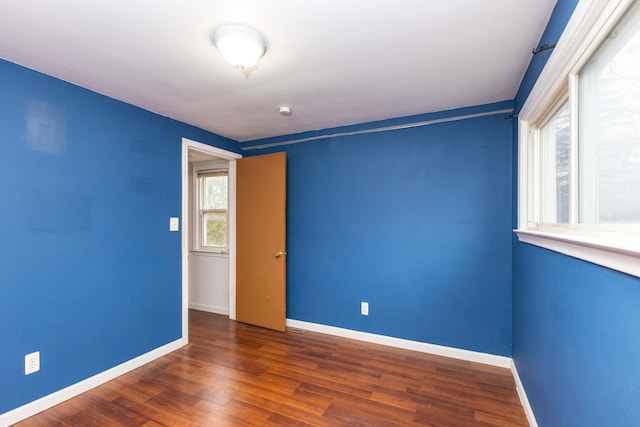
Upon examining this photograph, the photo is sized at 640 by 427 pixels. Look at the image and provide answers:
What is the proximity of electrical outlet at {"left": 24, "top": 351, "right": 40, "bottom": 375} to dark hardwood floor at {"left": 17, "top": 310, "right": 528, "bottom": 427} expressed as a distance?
0.98 ft

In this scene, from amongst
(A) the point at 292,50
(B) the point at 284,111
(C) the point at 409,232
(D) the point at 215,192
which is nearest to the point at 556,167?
(C) the point at 409,232

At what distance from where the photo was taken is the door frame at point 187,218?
121 inches

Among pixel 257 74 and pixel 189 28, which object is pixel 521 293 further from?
pixel 189 28

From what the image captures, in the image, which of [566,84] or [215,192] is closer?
[566,84]

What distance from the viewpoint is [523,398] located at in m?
2.04

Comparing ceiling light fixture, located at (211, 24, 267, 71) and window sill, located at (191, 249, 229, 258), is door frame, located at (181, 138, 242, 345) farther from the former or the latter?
ceiling light fixture, located at (211, 24, 267, 71)

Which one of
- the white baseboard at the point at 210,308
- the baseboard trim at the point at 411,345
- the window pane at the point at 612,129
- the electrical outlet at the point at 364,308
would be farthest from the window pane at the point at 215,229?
the window pane at the point at 612,129

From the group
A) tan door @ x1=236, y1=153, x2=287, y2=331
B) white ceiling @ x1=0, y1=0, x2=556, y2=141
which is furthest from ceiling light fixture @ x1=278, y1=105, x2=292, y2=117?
tan door @ x1=236, y1=153, x2=287, y2=331

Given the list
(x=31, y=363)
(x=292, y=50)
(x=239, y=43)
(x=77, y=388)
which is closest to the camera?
(x=239, y=43)

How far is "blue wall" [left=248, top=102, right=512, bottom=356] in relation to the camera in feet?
8.57

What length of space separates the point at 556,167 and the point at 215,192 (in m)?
3.95

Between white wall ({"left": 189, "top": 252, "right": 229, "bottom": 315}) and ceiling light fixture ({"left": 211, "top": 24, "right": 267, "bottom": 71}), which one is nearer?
ceiling light fixture ({"left": 211, "top": 24, "right": 267, "bottom": 71})

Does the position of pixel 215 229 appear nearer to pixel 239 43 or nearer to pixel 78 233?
pixel 78 233

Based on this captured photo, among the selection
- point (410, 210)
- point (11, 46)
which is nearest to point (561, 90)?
point (410, 210)
